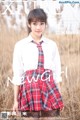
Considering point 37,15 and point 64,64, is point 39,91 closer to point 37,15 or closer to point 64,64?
point 64,64

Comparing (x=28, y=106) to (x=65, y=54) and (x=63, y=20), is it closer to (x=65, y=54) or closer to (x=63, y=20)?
(x=65, y=54)

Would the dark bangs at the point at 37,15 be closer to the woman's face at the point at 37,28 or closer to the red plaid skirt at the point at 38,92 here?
the woman's face at the point at 37,28

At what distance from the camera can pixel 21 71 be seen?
325 centimetres

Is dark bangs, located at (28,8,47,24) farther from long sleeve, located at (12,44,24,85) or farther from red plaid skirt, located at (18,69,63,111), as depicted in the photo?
red plaid skirt, located at (18,69,63,111)

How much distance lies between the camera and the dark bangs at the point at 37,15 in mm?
3236

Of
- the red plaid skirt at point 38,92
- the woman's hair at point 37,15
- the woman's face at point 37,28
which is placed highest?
the woman's hair at point 37,15

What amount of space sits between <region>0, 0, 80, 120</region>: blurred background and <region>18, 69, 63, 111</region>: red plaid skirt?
0.10 metres

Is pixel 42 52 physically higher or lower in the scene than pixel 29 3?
lower

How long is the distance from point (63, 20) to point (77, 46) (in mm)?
222

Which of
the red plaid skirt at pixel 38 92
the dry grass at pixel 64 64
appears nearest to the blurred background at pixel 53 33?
the dry grass at pixel 64 64

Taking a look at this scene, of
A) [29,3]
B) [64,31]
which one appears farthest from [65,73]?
[29,3]

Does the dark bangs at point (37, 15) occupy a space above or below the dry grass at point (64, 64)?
above

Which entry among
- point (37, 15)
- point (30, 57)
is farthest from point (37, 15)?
point (30, 57)

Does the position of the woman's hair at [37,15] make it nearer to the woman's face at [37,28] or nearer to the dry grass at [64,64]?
the woman's face at [37,28]
